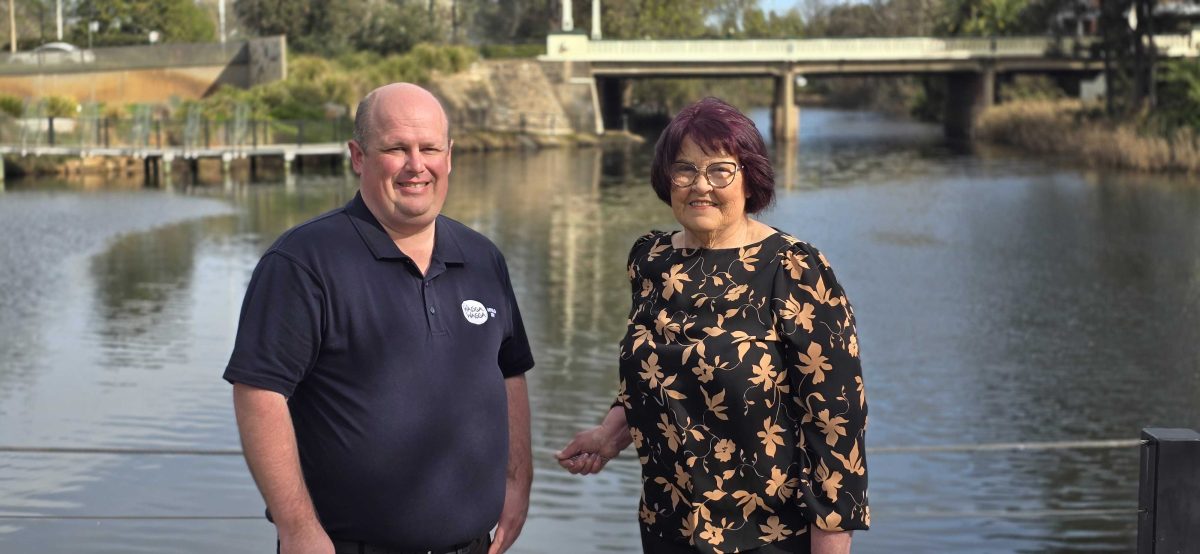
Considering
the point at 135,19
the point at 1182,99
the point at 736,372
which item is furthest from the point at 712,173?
the point at 135,19

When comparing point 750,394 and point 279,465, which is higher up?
point 750,394

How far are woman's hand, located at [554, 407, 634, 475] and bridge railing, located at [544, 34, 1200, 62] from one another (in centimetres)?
4979

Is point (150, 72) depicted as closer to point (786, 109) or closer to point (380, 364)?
point (786, 109)

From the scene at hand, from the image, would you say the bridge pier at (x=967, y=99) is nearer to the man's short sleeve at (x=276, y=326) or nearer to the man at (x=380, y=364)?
the man at (x=380, y=364)

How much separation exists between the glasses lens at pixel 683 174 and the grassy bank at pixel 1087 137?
34100mm

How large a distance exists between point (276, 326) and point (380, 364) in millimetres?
220

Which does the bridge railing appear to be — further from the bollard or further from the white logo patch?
the white logo patch

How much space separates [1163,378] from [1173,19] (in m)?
34.0

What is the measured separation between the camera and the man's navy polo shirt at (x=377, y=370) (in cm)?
299

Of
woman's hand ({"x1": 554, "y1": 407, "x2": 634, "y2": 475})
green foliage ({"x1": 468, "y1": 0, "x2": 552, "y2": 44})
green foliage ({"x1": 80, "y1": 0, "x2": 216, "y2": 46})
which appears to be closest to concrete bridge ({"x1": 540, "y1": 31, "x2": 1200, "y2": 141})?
green foliage ({"x1": 468, "y1": 0, "x2": 552, "y2": 44})

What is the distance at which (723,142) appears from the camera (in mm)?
3238

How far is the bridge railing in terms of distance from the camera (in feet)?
175

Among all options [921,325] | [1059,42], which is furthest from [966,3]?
[921,325]

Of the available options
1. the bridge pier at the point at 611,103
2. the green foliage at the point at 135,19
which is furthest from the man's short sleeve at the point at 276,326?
the green foliage at the point at 135,19
